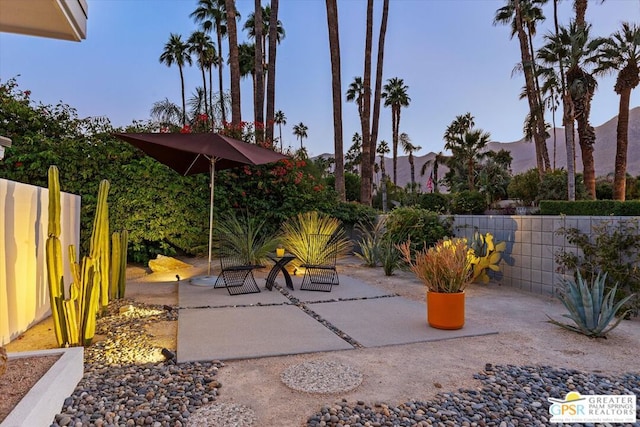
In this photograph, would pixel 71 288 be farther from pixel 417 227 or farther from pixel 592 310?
pixel 417 227

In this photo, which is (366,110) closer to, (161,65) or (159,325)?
(159,325)

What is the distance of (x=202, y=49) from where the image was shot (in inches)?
Result: 1143

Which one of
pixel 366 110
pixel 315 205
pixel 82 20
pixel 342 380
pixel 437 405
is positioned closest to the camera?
pixel 437 405

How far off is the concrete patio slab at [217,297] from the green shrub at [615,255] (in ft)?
10.9

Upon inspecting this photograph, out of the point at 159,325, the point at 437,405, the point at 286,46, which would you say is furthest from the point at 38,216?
the point at 286,46

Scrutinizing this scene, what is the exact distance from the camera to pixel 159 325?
3668 mm

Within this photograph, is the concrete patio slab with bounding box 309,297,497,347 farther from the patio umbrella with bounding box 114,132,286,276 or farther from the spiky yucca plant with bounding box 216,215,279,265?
the spiky yucca plant with bounding box 216,215,279,265

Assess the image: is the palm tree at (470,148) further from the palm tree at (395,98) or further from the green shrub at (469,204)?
the green shrub at (469,204)

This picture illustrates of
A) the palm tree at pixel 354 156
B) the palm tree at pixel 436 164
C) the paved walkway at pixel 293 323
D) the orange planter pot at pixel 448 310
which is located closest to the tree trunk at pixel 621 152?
the paved walkway at pixel 293 323

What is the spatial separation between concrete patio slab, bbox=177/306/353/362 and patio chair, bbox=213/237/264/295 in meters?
0.90

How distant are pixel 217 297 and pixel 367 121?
9928 mm

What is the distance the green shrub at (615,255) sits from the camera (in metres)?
3.99

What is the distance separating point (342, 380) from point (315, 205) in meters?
6.54

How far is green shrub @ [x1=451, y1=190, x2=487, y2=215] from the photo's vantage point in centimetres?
2325
